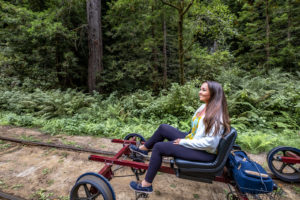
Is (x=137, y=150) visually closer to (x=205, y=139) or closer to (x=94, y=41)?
(x=205, y=139)

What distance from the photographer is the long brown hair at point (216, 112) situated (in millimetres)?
2158

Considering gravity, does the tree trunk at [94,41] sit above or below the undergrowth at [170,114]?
above

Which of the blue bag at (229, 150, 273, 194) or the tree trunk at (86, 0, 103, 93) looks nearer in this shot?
the blue bag at (229, 150, 273, 194)

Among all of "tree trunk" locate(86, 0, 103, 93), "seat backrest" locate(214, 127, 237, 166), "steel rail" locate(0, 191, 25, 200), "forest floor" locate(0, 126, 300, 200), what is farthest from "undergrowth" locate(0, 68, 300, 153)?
"steel rail" locate(0, 191, 25, 200)

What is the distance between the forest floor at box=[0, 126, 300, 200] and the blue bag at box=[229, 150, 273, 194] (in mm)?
889

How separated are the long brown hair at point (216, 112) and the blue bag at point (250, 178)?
48 cm

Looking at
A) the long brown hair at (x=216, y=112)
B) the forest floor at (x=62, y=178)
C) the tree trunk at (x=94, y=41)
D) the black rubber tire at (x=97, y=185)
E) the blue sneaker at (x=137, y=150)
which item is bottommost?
the forest floor at (x=62, y=178)

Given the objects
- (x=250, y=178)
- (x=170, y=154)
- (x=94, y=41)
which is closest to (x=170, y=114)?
(x=170, y=154)

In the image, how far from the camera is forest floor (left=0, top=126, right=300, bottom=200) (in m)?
2.83

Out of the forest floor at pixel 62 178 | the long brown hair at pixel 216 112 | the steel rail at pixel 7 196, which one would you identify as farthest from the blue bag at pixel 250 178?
the steel rail at pixel 7 196

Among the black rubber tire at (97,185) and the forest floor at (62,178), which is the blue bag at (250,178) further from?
the black rubber tire at (97,185)

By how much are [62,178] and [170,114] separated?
419 cm

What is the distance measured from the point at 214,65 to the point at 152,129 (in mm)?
7890

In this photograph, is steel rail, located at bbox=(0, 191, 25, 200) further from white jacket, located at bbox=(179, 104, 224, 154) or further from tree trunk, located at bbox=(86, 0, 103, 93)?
tree trunk, located at bbox=(86, 0, 103, 93)
